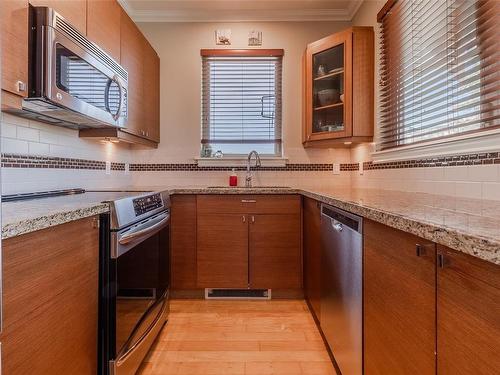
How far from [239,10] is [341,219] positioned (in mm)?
2380

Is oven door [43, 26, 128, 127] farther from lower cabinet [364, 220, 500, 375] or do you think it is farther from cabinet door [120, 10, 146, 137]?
lower cabinet [364, 220, 500, 375]

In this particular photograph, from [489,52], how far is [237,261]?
6.51 ft

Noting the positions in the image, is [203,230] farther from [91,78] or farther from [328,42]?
[328,42]

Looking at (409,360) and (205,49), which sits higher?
(205,49)

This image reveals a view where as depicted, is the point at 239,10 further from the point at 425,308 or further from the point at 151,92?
the point at 425,308

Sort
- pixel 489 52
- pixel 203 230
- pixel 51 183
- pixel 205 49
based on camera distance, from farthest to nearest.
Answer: pixel 205 49 → pixel 203 230 → pixel 51 183 → pixel 489 52

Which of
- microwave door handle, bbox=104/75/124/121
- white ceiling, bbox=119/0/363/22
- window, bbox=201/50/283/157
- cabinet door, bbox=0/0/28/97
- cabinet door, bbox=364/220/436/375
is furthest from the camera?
window, bbox=201/50/283/157

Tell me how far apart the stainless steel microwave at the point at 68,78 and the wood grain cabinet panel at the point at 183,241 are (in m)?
0.79

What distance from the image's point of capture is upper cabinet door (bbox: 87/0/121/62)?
172cm

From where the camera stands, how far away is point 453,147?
4.94ft

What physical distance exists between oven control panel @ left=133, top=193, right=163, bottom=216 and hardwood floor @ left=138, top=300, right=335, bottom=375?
826 mm

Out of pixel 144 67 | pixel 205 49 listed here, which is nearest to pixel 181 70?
pixel 205 49

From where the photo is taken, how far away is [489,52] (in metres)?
1.28

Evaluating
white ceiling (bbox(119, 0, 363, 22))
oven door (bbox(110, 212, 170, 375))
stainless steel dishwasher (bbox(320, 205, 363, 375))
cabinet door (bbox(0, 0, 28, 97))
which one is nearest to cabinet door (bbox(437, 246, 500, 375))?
stainless steel dishwasher (bbox(320, 205, 363, 375))
